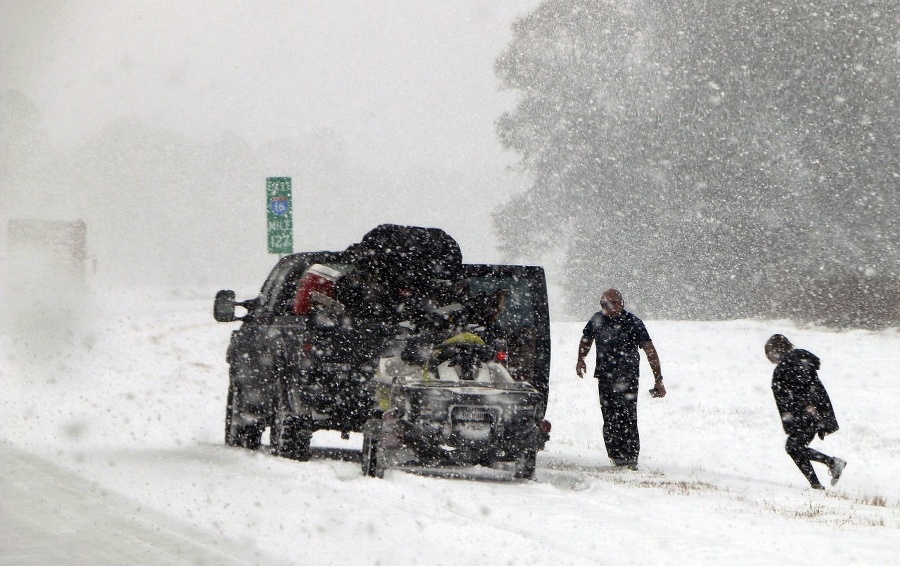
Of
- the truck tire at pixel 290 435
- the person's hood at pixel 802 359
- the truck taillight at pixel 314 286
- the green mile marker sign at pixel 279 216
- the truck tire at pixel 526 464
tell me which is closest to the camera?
the truck tire at pixel 526 464

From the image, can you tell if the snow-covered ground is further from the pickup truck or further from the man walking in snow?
the pickup truck

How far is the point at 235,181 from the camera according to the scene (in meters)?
142

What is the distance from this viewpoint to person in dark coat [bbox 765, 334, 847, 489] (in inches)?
417

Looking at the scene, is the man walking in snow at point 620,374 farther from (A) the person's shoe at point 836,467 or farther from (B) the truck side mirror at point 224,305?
(B) the truck side mirror at point 224,305

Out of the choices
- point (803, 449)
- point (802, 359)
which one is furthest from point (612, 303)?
point (803, 449)

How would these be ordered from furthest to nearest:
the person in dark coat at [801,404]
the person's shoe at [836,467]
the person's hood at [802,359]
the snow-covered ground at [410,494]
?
the person's hood at [802,359]
the person in dark coat at [801,404]
the person's shoe at [836,467]
the snow-covered ground at [410,494]

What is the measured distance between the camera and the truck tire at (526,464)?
905cm

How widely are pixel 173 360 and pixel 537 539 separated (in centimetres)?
1737

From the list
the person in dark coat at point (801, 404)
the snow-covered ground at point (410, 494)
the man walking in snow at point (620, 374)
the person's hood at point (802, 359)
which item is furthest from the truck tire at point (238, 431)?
the person's hood at point (802, 359)

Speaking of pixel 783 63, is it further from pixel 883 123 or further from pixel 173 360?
pixel 173 360

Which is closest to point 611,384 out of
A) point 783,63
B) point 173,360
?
point 173,360

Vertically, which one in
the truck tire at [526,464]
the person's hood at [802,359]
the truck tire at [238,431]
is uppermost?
the person's hood at [802,359]

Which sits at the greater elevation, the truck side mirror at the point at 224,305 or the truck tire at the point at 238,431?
the truck side mirror at the point at 224,305

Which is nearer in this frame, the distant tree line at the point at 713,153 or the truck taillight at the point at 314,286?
the truck taillight at the point at 314,286
